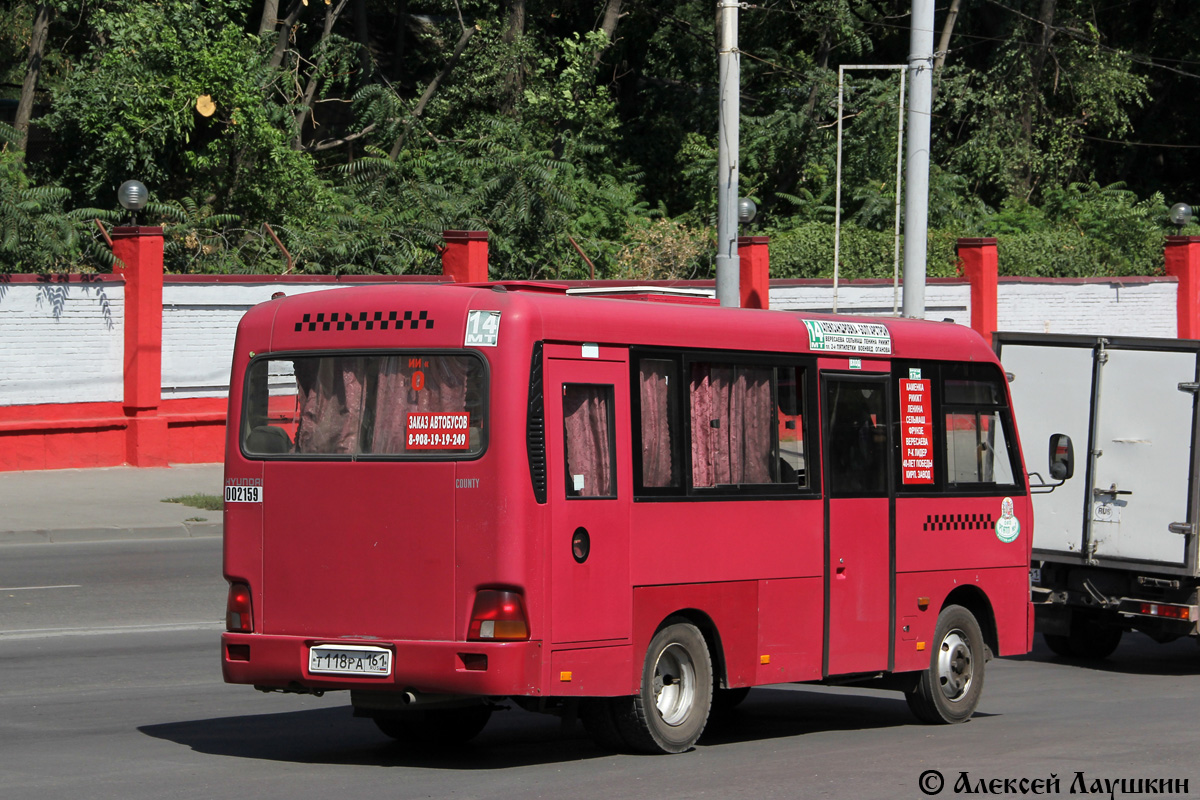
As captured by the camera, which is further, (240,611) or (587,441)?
(240,611)

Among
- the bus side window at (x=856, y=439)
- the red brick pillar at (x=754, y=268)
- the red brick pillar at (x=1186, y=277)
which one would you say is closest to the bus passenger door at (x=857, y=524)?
the bus side window at (x=856, y=439)

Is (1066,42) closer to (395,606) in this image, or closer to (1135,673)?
(1135,673)

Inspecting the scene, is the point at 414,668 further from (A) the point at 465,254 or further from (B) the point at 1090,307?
(B) the point at 1090,307

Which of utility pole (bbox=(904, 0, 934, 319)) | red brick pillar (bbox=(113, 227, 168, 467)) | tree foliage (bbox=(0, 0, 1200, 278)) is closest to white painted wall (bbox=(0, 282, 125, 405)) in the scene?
red brick pillar (bbox=(113, 227, 168, 467))

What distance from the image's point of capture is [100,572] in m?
15.6

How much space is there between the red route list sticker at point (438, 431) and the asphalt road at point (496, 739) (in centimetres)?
164

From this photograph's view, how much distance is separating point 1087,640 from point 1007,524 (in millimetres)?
3397

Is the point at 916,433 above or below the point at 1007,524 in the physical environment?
above

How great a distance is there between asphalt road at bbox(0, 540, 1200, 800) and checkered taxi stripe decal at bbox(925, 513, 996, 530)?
1.26m

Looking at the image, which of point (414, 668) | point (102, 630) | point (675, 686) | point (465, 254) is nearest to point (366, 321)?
point (414, 668)

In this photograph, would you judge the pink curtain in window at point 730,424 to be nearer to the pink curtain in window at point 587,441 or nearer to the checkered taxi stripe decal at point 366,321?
the pink curtain in window at point 587,441

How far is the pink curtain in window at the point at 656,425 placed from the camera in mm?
8477

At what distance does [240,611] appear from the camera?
328 inches

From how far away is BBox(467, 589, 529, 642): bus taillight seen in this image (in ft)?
25.2
